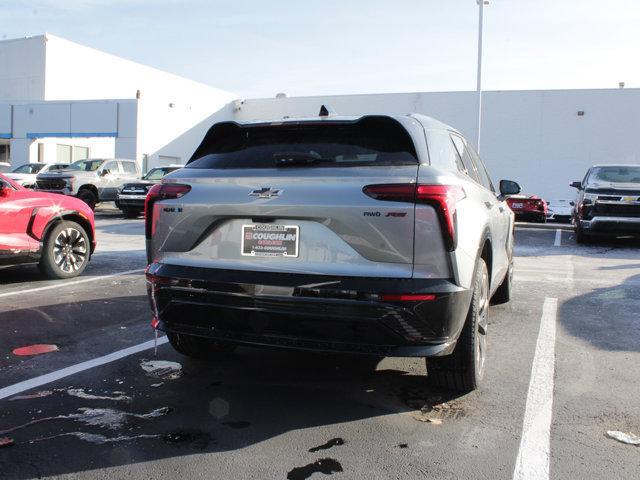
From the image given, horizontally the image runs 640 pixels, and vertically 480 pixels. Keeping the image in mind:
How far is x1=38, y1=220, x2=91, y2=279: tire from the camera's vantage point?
Result: 309 inches

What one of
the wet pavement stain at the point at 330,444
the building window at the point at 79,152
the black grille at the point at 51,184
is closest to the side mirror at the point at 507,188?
the wet pavement stain at the point at 330,444

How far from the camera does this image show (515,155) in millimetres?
34531

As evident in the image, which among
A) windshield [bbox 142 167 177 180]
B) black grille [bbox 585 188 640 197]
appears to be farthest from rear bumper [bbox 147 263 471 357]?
windshield [bbox 142 167 177 180]

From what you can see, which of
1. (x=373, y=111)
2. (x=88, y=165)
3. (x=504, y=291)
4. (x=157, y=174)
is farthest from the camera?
(x=373, y=111)

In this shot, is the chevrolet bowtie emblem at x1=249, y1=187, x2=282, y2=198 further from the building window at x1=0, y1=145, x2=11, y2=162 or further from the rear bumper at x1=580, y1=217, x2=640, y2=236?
the building window at x1=0, y1=145, x2=11, y2=162

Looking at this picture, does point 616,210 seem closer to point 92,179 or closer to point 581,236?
point 581,236

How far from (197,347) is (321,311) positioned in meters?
1.63

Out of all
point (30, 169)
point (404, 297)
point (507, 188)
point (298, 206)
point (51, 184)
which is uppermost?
point (30, 169)

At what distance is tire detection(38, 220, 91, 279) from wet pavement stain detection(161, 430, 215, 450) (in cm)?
533

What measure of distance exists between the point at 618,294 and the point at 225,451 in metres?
6.21

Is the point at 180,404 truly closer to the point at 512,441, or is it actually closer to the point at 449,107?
the point at 512,441

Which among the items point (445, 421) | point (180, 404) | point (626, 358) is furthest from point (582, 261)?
point (180, 404)

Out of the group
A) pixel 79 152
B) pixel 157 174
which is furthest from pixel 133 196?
pixel 79 152

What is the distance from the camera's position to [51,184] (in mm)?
20031
